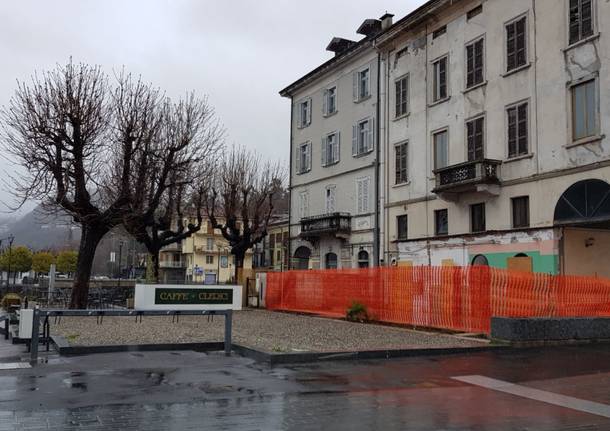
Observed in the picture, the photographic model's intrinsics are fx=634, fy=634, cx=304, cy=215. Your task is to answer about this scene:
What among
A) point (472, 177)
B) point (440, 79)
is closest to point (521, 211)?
point (472, 177)

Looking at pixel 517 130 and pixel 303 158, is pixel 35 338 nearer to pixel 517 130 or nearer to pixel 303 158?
pixel 517 130

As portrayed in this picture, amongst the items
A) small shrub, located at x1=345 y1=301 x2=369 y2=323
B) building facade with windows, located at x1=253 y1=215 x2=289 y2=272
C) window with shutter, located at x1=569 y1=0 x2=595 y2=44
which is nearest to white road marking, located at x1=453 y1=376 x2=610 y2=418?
small shrub, located at x1=345 y1=301 x2=369 y2=323

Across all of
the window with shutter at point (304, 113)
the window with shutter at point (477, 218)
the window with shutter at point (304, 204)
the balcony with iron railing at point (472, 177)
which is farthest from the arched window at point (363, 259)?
the window with shutter at point (304, 113)

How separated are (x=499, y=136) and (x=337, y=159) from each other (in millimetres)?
13874

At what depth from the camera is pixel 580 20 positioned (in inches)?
941

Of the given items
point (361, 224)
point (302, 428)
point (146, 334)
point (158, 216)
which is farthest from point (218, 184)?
point (302, 428)

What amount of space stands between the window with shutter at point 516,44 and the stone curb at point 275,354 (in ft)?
52.7

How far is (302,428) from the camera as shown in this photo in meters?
6.75

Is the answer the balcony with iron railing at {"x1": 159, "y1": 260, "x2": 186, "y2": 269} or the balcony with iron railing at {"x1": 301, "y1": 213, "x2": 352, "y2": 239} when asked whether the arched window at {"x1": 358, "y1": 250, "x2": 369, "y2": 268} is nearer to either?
the balcony with iron railing at {"x1": 301, "y1": 213, "x2": 352, "y2": 239}

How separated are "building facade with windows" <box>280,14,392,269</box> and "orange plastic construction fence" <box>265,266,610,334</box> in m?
13.4

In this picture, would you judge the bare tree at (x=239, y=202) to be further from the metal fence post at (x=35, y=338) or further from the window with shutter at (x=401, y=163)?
the metal fence post at (x=35, y=338)

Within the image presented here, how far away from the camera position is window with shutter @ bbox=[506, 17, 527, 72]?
26.5 m

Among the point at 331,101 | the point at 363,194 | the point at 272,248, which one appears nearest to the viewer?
the point at 363,194

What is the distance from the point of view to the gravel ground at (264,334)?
1414 centimetres
